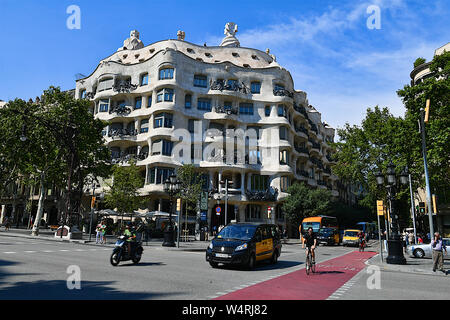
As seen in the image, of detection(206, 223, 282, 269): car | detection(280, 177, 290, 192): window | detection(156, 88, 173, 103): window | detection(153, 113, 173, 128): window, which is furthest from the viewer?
detection(280, 177, 290, 192): window

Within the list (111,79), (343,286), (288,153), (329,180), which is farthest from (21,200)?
(343,286)

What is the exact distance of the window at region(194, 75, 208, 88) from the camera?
150 feet

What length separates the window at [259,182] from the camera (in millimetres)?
44875

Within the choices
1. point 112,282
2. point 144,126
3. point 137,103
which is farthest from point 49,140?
point 112,282

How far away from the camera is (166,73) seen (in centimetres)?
4375

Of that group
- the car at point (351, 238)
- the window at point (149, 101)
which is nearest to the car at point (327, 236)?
the car at point (351, 238)

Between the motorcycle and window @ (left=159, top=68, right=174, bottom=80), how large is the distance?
3381 centimetres

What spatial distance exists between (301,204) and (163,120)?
65.7 feet

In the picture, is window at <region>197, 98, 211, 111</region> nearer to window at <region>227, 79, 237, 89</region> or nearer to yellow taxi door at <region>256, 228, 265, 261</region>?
window at <region>227, 79, 237, 89</region>

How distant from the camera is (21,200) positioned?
192 feet

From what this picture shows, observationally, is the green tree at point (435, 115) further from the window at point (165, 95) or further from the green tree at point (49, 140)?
the green tree at point (49, 140)

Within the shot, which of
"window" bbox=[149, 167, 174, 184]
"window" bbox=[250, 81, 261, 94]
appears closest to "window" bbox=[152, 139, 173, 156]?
"window" bbox=[149, 167, 174, 184]

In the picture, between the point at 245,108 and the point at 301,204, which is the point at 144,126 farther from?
the point at 301,204
